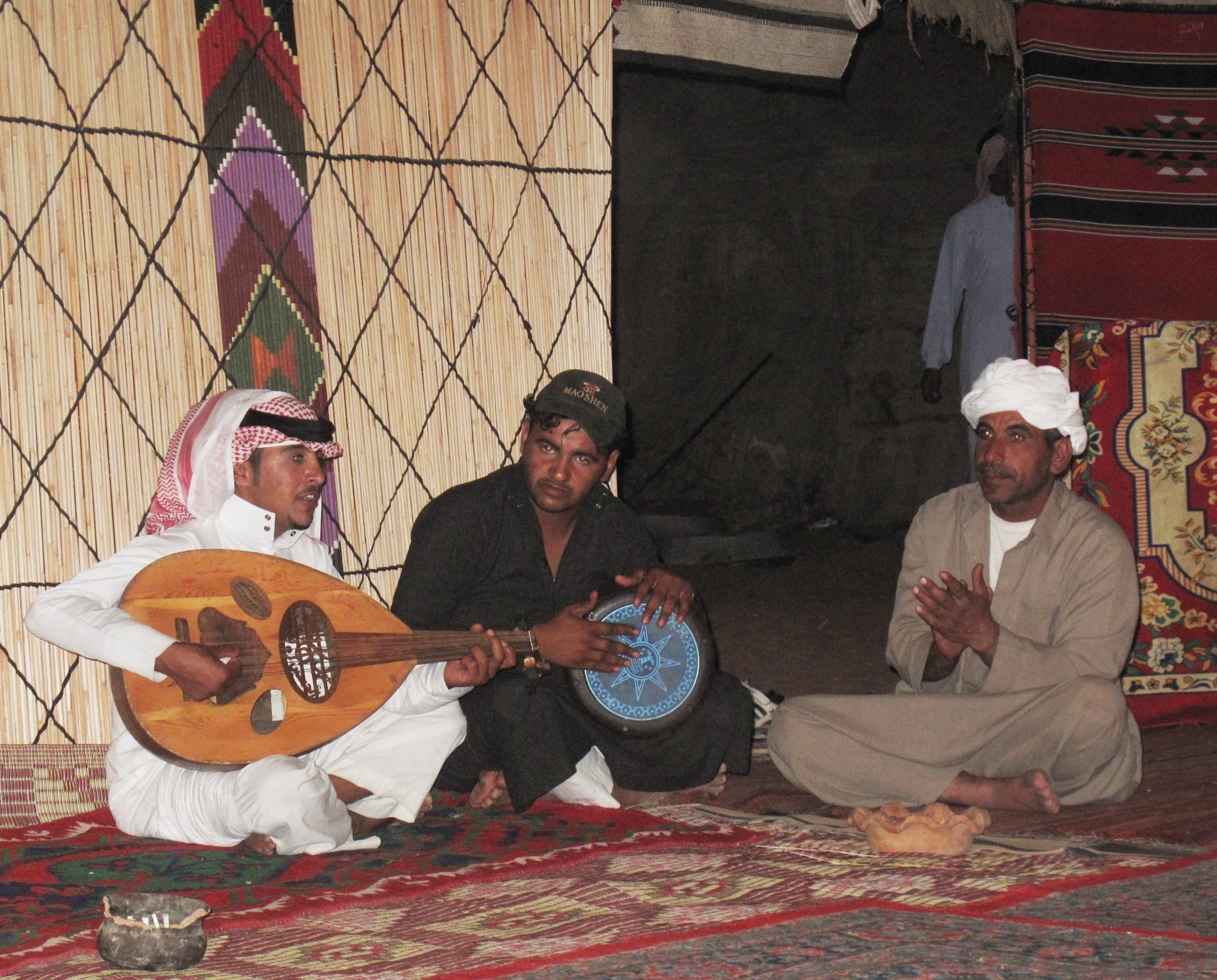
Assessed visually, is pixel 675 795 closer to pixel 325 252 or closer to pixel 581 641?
pixel 581 641

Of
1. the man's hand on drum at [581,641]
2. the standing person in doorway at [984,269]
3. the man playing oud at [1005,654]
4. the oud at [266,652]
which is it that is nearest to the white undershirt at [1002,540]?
the man playing oud at [1005,654]

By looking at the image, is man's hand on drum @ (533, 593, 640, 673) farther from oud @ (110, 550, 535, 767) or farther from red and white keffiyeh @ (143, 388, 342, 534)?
red and white keffiyeh @ (143, 388, 342, 534)

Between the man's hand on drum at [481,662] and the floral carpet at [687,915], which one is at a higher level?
the man's hand on drum at [481,662]

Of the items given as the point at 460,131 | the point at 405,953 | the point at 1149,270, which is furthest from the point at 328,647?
the point at 1149,270

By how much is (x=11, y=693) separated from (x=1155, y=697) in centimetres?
325

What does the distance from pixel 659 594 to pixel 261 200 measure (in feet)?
4.90

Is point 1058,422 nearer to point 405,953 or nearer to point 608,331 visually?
point 608,331

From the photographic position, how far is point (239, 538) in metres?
3.07

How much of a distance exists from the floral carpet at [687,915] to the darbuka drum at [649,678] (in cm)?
38

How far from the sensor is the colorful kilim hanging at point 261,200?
354 cm

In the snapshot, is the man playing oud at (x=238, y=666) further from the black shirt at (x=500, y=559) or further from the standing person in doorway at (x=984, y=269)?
the standing person in doorway at (x=984, y=269)

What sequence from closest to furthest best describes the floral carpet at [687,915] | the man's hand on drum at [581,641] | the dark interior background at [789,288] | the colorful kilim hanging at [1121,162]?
the floral carpet at [687,915], the man's hand on drum at [581,641], the colorful kilim hanging at [1121,162], the dark interior background at [789,288]

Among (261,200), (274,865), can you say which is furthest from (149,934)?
(261,200)

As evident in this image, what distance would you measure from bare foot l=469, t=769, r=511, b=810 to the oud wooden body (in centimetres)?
40
